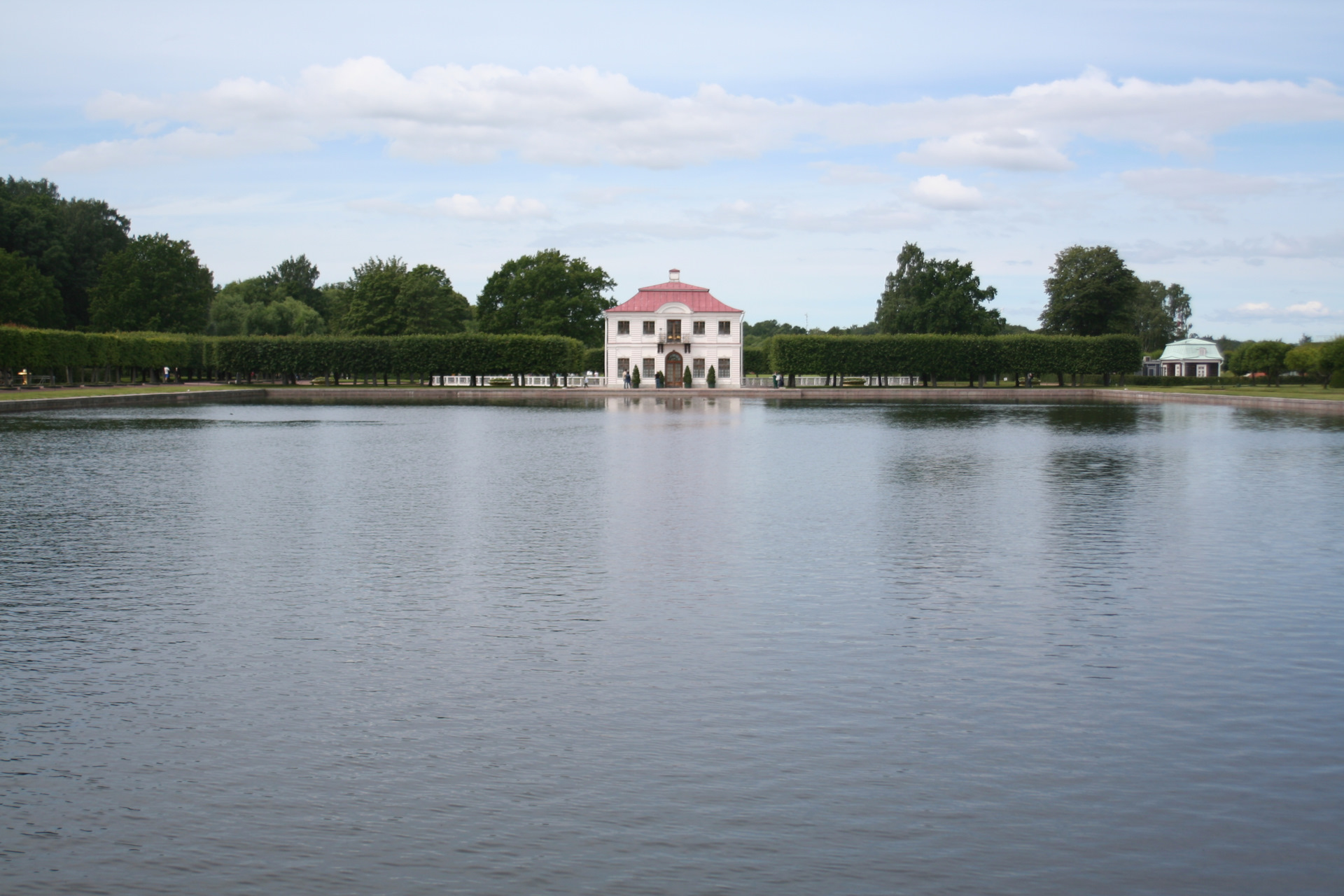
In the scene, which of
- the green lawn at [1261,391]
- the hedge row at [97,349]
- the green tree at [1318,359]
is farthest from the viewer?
the green tree at [1318,359]

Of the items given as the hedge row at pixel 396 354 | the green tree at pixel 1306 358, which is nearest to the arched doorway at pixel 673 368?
the hedge row at pixel 396 354

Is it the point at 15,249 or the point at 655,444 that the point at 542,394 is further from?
the point at 15,249

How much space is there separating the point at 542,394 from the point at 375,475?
4866 cm

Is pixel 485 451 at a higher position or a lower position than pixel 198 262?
lower

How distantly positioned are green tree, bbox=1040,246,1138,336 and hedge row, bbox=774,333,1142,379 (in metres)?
6.60

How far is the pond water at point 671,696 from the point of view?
5816 millimetres

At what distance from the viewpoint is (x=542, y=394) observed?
72.1 meters

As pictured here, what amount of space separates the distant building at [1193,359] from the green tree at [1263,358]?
28.4 meters

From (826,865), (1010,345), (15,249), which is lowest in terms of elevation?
(826,865)

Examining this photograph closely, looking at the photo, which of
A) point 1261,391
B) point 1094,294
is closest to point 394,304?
Result: point 1094,294

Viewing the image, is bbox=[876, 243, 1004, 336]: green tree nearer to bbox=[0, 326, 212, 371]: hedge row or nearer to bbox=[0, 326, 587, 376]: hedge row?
bbox=[0, 326, 587, 376]: hedge row

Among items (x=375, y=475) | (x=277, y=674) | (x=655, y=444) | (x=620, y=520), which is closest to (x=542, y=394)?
(x=655, y=444)

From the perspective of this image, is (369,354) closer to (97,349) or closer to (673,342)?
(97,349)

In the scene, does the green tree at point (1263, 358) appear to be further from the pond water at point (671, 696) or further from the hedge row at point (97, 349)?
the hedge row at point (97, 349)
